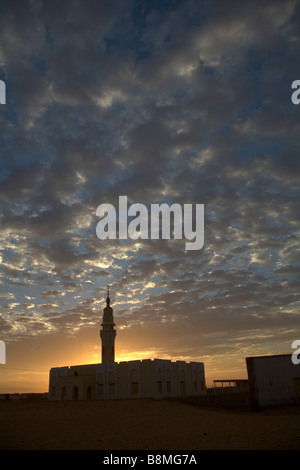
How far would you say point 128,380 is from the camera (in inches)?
1651

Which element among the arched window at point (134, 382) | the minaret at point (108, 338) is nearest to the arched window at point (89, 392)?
the minaret at point (108, 338)

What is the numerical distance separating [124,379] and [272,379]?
1889 cm

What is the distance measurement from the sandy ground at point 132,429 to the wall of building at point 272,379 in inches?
67.8

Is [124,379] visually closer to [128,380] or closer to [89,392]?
[128,380]

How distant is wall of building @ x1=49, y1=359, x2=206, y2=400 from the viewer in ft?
133

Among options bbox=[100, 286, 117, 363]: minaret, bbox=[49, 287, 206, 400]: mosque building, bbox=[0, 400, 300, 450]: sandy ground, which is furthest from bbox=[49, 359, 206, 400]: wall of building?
bbox=[0, 400, 300, 450]: sandy ground

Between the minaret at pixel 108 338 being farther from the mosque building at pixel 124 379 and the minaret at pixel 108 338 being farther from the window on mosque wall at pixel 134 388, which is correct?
the window on mosque wall at pixel 134 388

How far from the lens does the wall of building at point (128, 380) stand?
133 ft

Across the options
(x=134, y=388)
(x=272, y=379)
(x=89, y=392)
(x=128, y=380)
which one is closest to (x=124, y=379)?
(x=128, y=380)

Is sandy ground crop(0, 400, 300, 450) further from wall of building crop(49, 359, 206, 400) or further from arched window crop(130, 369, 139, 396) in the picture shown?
arched window crop(130, 369, 139, 396)

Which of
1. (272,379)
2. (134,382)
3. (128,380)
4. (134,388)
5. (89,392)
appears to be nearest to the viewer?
(272,379)
